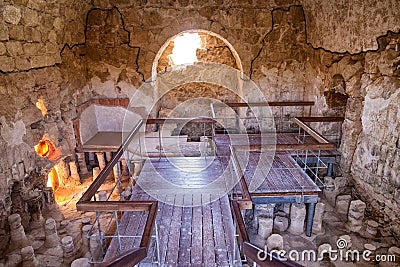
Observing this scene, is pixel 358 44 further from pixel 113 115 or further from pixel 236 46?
pixel 113 115

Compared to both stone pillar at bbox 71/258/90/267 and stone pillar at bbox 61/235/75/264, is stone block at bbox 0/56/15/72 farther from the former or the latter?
stone pillar at bbox 71/258/90/267

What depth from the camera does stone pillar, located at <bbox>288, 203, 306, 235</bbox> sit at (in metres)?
4.39

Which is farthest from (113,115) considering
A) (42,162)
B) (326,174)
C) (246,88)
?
(326,174)

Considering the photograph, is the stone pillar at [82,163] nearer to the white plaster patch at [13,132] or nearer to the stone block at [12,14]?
the white plaster patch at [13,132]

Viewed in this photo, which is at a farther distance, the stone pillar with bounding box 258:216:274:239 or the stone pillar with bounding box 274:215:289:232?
→ the stone pillar with bounding box 274:215:289:232

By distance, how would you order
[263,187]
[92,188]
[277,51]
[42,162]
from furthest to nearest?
[277,51], [42,162], [263,187], [92,188]

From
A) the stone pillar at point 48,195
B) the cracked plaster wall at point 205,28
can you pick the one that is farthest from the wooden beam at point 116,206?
the stone pillar at point 48,195

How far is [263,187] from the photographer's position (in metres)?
4.55

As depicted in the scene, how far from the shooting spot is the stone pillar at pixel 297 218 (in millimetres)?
4391

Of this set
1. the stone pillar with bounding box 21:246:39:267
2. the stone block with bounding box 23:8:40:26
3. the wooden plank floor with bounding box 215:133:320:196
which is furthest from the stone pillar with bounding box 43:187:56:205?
the wooden plank floor with bounding box 215:133:320:196

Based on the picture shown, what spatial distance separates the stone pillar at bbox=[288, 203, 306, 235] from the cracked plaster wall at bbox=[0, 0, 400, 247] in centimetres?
116

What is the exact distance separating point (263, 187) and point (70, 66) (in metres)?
4.12

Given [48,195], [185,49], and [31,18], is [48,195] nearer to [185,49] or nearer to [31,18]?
[31,18]

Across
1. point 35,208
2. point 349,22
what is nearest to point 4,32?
point 35,208
